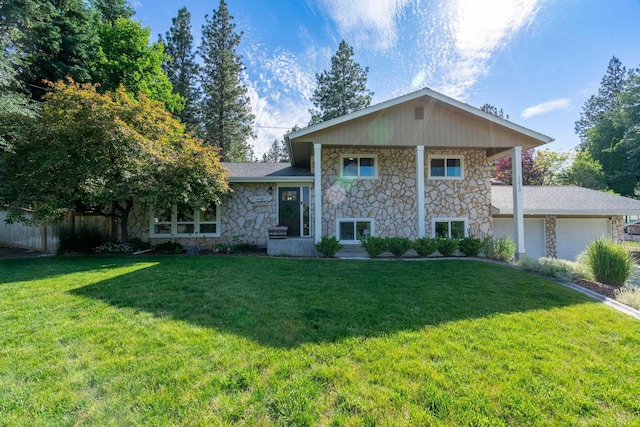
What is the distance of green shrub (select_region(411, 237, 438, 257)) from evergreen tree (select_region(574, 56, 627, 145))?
34.8 meters

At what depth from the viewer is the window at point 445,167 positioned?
36.8 feet

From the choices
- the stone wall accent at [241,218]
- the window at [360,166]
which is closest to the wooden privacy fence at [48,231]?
the stone wall accent at [241,218]

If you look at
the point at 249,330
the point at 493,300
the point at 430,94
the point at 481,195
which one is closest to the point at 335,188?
the point at 430,94

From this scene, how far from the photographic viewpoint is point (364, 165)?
11.1 metres

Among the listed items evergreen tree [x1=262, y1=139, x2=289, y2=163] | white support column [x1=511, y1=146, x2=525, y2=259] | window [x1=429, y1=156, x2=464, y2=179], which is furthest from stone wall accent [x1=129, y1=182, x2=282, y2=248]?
evergreen tree [x1=262, y1=139, x2=289, y2=163]

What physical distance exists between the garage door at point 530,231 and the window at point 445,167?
9.03 ft

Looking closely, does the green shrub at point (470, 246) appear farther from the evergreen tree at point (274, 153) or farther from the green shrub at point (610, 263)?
the evergreen tree at point (274, 153)

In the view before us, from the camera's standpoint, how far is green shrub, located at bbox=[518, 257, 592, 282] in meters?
6.52

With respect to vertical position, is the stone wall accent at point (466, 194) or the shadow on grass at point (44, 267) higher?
the stone wall accent at point (466, 194)

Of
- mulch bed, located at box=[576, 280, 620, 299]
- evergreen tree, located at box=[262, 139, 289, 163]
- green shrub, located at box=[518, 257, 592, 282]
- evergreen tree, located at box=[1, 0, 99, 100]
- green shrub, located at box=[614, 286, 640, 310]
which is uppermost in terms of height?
evergreen tree, located at box=[262, 139, 289, 163]

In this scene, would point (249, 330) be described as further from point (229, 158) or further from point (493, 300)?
point (229, 158)

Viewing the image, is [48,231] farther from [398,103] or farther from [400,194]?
[398,103]

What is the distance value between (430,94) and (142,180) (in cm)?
969

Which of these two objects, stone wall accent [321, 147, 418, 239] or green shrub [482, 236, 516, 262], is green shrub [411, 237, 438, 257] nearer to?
green shrub [482, 236, 516, 262]
